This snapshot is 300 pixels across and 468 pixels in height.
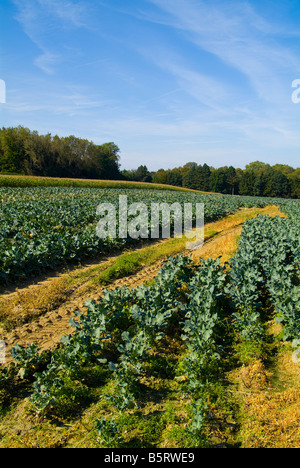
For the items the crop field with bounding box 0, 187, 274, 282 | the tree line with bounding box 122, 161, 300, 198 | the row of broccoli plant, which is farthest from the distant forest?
the row of broccoli plant

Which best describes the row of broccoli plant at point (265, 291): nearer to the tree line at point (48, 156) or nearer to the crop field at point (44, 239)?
the crop field at point (44, 239)

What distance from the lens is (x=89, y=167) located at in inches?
2494

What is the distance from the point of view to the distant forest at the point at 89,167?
52.4 meters

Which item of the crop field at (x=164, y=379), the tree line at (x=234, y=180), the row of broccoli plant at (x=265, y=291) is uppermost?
the tree line at (x=234, y=180)

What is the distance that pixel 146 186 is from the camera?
57.8 meters

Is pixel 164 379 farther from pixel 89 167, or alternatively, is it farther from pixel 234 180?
pixel 234 180

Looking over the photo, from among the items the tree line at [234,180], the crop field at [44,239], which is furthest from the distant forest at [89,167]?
the crop field at [44,239]

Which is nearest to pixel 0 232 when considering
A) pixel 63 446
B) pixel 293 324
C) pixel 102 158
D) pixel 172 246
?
pixel 172 246

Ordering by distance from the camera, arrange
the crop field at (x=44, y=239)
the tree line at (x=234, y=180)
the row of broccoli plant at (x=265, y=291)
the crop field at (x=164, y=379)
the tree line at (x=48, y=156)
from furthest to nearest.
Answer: the tree line at (x=234, y=180)
the tree line at (x=48, y=156)
the crop field at (x=44, y=239)
the row of broccoli plant at (x=265, y=291)
the crop field at (x=164, y=379)

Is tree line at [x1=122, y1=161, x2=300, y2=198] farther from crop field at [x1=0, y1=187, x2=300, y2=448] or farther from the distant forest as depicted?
crop field at [x1=0, y1=187, x2=300, y2=448]

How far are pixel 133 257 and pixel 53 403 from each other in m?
7.30

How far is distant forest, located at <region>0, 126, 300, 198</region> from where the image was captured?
2064 inches
